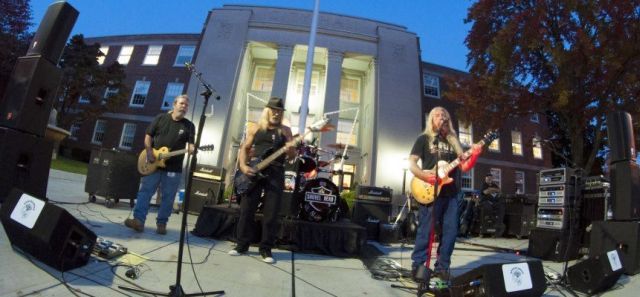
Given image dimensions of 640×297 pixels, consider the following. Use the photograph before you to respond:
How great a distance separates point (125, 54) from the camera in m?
28.5

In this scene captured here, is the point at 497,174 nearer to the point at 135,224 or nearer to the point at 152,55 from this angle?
the point at 135,224

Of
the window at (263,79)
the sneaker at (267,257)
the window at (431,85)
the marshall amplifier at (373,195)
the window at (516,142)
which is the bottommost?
the sneaker at (267,257)

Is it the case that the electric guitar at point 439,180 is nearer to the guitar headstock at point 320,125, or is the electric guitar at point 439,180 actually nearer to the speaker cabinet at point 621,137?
the guitar headstock at point 320,125

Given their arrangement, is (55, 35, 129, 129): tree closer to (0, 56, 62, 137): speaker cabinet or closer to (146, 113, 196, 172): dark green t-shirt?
(146, 113, 196, 172): dark green t-shirt

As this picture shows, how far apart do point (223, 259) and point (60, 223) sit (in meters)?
1.78

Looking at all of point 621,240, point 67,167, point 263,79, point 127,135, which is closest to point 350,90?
point 263,79

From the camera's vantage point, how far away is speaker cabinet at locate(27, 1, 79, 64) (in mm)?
3998

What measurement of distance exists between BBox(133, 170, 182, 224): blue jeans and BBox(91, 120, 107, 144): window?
84.9ft

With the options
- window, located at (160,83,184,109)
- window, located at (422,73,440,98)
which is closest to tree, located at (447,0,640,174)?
window, located at (422,73,440,98)

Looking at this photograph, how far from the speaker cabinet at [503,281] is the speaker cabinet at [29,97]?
475 centimetres

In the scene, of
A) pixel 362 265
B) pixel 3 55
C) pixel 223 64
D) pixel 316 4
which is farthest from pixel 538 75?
pixel 3 55

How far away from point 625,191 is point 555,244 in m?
1.56

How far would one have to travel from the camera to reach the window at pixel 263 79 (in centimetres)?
2252

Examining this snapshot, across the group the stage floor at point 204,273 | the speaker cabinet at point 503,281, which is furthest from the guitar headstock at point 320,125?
the speaker cabinet at point 503,281
